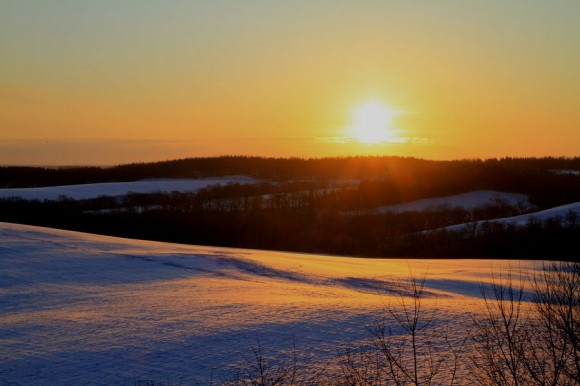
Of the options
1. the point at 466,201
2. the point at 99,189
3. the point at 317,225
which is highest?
the point at 466,201

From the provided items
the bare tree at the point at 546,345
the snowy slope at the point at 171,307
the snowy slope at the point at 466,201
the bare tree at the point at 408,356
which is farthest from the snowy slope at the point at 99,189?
the bare tree at the point at 546,345

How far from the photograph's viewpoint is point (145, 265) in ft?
85.1

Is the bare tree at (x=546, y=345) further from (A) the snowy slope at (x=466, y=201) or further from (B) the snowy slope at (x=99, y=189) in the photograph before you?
(B) the snowy slope at (x=99, y=189)

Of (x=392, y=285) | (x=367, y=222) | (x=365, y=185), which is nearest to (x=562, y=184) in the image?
(x=365, y=185)

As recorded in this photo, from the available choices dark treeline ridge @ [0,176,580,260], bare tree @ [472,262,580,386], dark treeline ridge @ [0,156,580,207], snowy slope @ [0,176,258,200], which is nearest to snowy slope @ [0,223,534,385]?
bare tree @ [472,262,580,386]

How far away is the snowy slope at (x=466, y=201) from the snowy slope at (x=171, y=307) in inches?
1822

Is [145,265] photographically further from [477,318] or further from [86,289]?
[477,318]

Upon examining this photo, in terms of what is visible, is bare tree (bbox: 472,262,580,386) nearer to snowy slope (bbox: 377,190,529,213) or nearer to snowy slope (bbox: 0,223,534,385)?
snowy slope (bbox: 0,223,534,385)

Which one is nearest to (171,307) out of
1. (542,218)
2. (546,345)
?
(546,345)

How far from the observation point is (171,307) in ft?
58.1

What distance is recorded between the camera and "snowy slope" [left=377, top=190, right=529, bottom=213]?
74562 millimetres

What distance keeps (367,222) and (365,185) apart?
24410 millimetres

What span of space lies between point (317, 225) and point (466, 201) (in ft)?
85.7

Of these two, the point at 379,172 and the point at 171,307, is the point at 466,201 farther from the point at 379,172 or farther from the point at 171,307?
the point at 171,307
